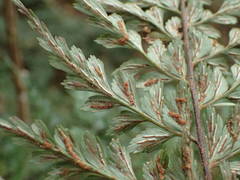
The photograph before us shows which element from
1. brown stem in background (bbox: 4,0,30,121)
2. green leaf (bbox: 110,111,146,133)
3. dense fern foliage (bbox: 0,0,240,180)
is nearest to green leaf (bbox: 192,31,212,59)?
dense fern foliage (bbox: 0,0,240,180)

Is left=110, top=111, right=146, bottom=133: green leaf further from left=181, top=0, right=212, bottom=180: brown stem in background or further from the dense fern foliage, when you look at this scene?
left=181, top=0, right=212, bottom=180: brown stem in background

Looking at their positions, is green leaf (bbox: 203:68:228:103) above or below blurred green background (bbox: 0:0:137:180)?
above

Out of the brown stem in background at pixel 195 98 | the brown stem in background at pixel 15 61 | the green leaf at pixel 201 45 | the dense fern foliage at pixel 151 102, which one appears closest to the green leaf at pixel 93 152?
the dense fern foliage at pixel 151 102

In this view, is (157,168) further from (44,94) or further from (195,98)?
(44,94)

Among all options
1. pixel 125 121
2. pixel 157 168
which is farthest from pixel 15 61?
pixel 157 168

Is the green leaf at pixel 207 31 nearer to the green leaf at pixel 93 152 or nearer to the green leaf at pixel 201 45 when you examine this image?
the green leaf at pixel 201 45

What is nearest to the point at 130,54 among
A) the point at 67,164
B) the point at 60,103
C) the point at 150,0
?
the point at 60,103

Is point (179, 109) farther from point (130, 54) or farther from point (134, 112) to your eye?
point (130, 54)
